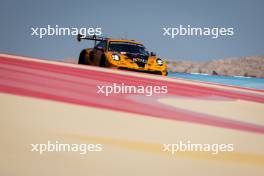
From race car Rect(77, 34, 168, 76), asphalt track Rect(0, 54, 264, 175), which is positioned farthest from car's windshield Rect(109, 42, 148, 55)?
asphalt track Rect(0, 54, 264, 175)

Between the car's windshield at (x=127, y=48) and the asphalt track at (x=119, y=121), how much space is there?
153 millimetres

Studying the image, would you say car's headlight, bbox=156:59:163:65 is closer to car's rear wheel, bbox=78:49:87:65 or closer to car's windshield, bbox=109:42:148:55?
car's windshield, bbox=109:42:148:55

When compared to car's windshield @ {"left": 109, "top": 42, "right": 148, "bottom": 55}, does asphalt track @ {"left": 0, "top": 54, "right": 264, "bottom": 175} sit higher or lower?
lower

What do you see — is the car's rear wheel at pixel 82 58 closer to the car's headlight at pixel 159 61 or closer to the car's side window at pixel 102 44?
the car's side window at pixel 102 44

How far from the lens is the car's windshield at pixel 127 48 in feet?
8.75

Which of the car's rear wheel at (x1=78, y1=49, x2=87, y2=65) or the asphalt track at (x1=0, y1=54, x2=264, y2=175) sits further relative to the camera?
the car's rear wheel at (x1=78, y1=49, x2=87, y2=65)

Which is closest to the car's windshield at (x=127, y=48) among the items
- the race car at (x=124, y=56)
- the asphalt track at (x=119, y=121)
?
the race car at (x=124, y=56)

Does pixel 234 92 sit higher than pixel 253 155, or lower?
higher

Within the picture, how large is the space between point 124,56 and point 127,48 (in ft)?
0.20

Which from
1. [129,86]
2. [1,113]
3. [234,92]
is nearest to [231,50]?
[234,92]

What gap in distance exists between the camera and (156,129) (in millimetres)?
2389

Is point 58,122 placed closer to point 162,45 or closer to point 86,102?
point 86,102

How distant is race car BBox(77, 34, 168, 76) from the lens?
8.77 ft
